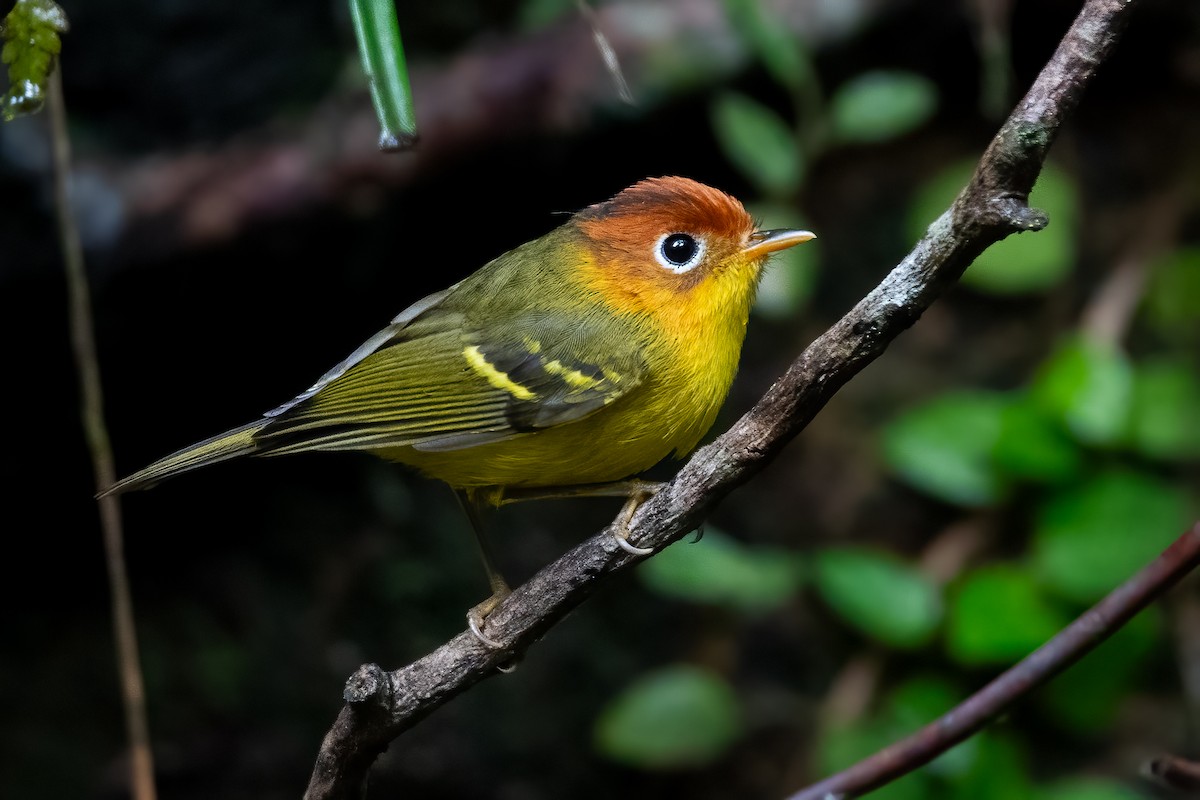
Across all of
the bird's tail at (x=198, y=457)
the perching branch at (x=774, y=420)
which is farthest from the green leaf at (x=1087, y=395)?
the bird's tail at (x=198, y=457)

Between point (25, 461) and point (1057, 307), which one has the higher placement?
point (25, 461)

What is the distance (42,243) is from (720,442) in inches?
119

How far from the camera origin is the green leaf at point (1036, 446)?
10.1 feet

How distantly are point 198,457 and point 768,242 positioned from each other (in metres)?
1.09

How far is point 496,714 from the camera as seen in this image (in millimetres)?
3924

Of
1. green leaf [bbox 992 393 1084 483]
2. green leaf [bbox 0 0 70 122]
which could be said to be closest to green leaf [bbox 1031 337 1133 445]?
green leaf [bbox 992 393 1084 483]

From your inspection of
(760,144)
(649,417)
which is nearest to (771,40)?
(760,144)

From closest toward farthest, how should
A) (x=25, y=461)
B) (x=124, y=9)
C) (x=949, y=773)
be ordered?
Result: (x=949, y=773) < (x=25, y=461) < (x=124, y=9)

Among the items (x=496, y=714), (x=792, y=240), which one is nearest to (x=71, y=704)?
(x=496, y=714)

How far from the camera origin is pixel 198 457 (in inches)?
78.2

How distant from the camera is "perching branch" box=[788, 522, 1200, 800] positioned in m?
1.23

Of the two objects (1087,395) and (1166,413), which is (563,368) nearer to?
(1087,395)

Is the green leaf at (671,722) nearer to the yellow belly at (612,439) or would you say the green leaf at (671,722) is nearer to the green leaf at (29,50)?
the yellow belly at (612,439)

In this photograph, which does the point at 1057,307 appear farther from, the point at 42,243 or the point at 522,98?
the point at 42,243
